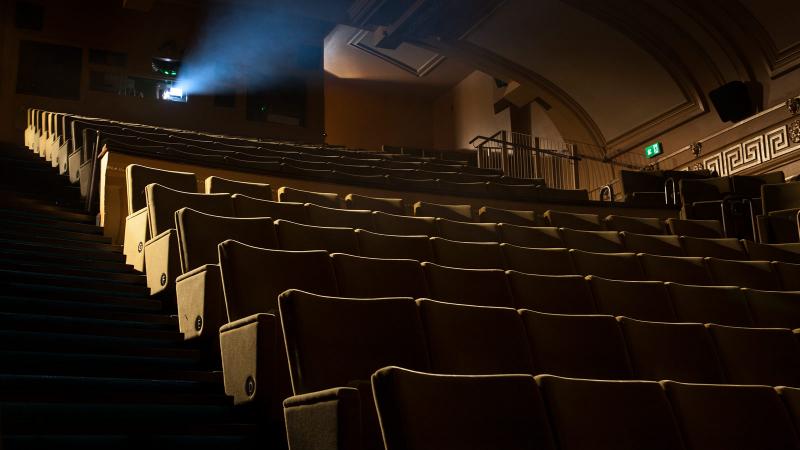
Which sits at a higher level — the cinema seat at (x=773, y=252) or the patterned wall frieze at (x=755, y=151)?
the patterned wall frieze at (x=755, y=151)

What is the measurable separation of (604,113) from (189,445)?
6.98 feet

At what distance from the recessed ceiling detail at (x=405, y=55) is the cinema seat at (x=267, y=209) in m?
1.93

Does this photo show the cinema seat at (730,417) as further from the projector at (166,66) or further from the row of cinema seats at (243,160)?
the projector at (166,66)

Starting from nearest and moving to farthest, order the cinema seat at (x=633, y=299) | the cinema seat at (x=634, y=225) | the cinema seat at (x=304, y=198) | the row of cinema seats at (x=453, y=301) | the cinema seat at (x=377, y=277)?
1. the row of cinema seats at (x=453, y=301)
2. the cinema seat at (x=377, y=277)
3. the cinema seat at (x=633, y=299)
4. the cinema seat at (x=304, y=198)
5. the cinema seat at (x=634, y=225)

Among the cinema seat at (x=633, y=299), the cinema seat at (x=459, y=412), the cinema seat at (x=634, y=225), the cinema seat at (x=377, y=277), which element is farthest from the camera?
the cinema seat at (x=634, y=225)

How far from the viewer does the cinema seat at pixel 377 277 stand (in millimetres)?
522

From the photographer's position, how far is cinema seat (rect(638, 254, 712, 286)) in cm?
81

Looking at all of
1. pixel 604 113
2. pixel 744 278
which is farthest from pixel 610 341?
pixel 604 113

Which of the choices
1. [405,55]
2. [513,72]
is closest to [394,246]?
[513,72]

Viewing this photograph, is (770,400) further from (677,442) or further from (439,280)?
(439,280)

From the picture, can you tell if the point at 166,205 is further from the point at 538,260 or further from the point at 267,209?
the point at 538,260

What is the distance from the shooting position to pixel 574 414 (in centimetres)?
33

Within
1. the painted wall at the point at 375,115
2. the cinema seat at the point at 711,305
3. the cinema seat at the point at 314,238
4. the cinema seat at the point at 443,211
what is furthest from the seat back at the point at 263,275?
the painted wall at the point at 375,115

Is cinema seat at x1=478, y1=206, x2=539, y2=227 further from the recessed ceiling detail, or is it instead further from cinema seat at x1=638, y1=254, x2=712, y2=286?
the recessed ceiling detail
